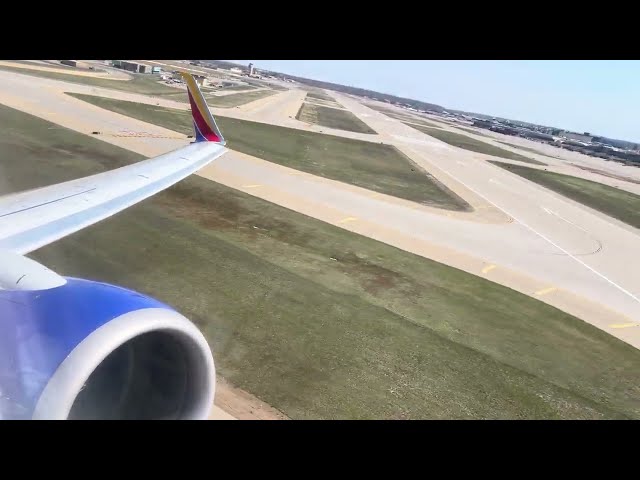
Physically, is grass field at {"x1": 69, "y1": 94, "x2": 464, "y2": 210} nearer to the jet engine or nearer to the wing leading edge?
the wing leading edge

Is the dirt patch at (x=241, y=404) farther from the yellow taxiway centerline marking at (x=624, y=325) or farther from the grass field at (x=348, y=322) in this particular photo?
the yellow taxiway centerline marking at (x=624, y=325)

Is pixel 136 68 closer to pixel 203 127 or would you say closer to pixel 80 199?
pixel 203 127

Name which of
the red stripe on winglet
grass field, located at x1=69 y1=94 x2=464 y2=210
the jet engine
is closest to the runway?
grass field, located at x1=69 y1=94 x2=464 y2=210

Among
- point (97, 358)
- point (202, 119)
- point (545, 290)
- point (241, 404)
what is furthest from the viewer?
point (545, 290)

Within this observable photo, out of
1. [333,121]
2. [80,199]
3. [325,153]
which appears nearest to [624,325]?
[80,199]
